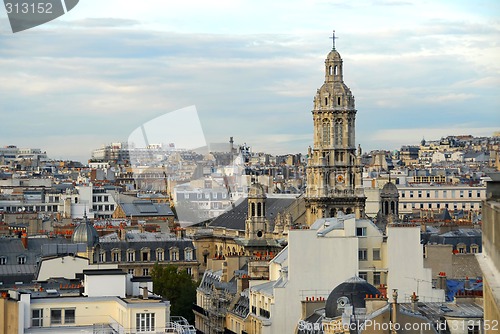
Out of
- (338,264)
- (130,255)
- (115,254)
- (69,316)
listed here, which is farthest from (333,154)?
(69,316)

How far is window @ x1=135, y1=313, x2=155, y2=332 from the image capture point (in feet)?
110

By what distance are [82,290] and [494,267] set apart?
2249 cm

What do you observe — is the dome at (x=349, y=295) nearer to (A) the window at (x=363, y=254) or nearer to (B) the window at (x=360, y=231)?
(A) the window at (x=363, y=254)

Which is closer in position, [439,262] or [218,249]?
[439,262]

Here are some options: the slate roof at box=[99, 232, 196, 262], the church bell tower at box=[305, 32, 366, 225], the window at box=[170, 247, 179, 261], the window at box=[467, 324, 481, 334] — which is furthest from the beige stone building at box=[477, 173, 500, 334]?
the church bell tower at box=[305, 32, 366, 225]

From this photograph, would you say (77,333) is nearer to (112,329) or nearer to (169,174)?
(112,329)

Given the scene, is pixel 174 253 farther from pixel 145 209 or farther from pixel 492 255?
pixel 492 255

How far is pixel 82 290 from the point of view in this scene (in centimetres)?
3825

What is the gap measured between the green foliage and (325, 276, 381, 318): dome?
24.9 m

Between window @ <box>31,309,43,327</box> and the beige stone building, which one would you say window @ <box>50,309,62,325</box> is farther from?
the beige stone building

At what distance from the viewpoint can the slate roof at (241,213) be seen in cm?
10569

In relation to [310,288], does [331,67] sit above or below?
above

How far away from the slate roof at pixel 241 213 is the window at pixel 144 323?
225 feet

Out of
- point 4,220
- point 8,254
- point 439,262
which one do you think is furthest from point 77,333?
point 4,220
